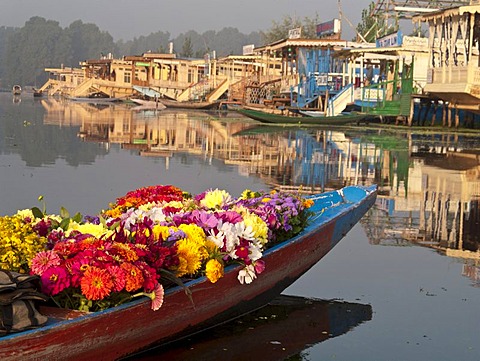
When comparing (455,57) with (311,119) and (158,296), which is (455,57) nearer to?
(311,119)

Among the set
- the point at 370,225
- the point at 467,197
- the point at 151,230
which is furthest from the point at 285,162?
the point at 151,230

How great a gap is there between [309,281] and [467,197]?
663 cm

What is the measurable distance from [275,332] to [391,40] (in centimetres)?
Result: 3730

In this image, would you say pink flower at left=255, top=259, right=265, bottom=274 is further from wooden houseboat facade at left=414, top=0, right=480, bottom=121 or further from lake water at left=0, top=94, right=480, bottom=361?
wooden houseboat facade at left=414, top=0, right=480, bottom=121

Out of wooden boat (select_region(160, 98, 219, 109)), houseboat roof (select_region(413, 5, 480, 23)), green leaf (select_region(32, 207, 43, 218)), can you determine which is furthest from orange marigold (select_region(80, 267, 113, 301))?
wooden boat (select_region(160, 98, 219, 109))

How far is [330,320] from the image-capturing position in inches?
287

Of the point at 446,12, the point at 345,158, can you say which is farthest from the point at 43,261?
the point at 446,12

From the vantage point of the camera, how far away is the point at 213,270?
588 cm

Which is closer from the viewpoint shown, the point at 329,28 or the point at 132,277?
the point at 132,277

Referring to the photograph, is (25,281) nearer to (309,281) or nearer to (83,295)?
(83,295)

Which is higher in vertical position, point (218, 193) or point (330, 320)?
point (218, 193)

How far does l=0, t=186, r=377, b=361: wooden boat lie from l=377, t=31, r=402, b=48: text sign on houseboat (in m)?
34.0

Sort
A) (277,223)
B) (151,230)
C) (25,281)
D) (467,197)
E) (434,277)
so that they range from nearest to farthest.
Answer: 1. (25,281)
2. (151,230)
3. (277,223)
4. (434,277)
5. (467,197)

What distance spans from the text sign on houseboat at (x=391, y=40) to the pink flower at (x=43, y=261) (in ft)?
122
